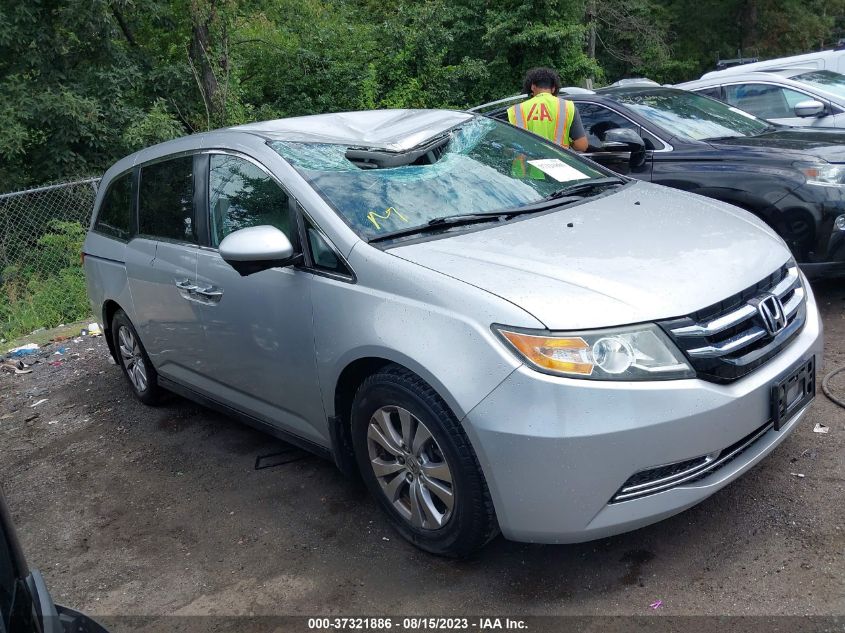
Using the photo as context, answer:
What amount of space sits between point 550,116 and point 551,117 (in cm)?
1

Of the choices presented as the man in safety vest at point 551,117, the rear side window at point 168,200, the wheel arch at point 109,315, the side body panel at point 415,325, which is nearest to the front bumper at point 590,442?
the side body panel at point 415,325

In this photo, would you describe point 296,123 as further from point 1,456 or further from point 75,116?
point 75,116

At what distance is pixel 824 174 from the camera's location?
17.5 feet

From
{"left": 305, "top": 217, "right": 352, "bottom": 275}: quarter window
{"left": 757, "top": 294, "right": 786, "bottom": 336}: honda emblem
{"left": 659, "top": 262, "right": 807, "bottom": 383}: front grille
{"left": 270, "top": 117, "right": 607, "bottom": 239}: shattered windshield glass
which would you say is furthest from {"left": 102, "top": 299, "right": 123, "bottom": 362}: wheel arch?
{"left": 757, "top": 294, "right": 786, "bottom": 336}: honda emblem

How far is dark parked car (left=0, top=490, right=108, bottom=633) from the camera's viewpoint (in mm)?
1638

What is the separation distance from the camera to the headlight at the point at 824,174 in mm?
5312

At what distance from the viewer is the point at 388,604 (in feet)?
10.1

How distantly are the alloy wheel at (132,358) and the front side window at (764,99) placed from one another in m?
7.08

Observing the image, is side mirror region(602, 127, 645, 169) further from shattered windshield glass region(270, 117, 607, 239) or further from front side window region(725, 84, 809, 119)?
front side window region(725, 84, 809, 119)

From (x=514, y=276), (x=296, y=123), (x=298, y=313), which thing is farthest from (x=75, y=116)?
(x=514, y=276)

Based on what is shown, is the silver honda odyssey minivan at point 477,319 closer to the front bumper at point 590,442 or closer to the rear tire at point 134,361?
the front bumper at point 590,442

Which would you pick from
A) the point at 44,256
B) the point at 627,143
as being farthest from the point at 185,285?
the point at 44,256

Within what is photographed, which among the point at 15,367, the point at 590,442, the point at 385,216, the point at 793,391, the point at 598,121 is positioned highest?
the point at 385,216

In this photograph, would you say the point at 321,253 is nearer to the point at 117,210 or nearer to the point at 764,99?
the point at 117,210
